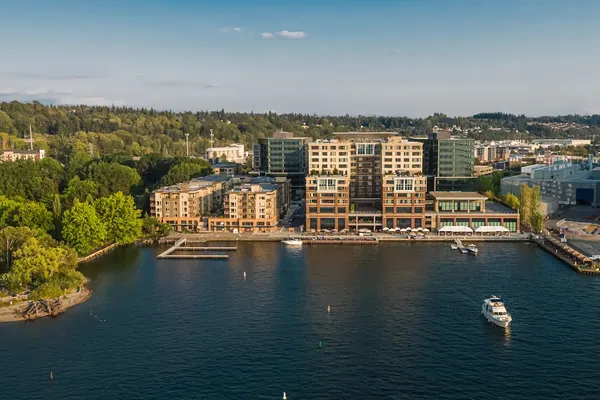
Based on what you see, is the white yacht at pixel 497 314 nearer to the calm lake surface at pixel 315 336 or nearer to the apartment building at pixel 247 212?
the calm lake surface at pixel 315 336

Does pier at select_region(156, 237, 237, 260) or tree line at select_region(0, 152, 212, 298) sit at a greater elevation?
tree line at select_region(0, 152, 212, 298)

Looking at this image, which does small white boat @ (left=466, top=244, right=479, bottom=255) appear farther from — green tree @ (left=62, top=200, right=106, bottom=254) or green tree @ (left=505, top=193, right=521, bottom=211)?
green tree @ (left=62, top=200, right=106, bottom=254)

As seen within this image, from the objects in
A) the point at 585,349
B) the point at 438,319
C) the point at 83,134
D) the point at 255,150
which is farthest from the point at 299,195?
the point at 83,134

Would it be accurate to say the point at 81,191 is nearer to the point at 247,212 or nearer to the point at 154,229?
the point at 154,229

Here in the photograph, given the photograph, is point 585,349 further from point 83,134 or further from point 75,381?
point 83,134

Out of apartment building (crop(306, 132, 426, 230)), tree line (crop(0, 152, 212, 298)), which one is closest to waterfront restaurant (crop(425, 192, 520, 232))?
apartment building (crop(306, 132, 426, 230))

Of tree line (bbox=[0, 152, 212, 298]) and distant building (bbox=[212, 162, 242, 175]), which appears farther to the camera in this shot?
distant building (bbox=[212, 162, 242, 175])

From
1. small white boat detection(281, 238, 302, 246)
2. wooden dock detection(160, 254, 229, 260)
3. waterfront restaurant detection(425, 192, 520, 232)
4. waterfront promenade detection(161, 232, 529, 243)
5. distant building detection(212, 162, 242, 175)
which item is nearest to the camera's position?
wooden dock detection(160, 254, 229, 260)
